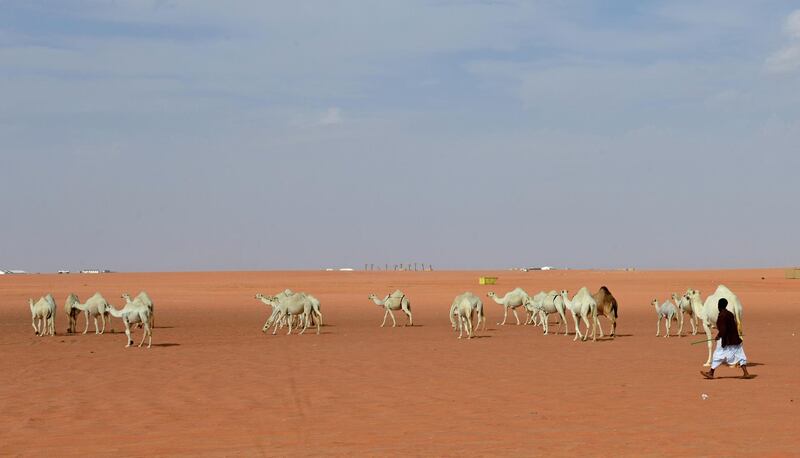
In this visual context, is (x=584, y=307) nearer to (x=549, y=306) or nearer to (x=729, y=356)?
(x=549, y=306)

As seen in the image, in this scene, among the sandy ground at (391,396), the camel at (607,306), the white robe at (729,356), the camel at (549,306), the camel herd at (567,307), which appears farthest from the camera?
the camel at (549,306)

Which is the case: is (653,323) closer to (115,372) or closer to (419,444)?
(115,372)

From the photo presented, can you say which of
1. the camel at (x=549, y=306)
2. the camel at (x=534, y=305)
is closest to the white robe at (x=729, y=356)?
the camel at (x=549, y=306)

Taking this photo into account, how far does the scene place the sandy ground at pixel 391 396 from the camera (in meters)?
11.7

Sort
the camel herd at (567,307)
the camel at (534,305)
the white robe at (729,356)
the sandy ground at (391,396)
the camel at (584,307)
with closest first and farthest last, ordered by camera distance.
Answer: the sandy ground at (391,396) < the white robe at (729,356) < the camel at (584,307) < the camel herd at (567,307) < the camel at (534,305)

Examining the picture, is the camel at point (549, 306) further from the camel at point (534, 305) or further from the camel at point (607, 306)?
the camel at point (607, 306)

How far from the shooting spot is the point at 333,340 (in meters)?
27.4

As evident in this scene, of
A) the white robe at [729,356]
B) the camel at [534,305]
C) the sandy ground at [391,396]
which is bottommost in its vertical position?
the sandy ground at [391,396]

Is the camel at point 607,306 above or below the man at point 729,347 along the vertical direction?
above

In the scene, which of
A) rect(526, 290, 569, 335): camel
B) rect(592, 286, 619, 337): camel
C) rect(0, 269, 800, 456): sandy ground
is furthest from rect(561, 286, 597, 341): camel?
rect(526, 290, 569, 335): camel

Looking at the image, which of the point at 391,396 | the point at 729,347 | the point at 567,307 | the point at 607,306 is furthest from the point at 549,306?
the point at 391,396

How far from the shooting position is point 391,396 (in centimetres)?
1551

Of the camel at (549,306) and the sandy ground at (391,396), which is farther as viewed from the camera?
the camel at (549,306)

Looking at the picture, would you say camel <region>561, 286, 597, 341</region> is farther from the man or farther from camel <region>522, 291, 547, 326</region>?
the man
